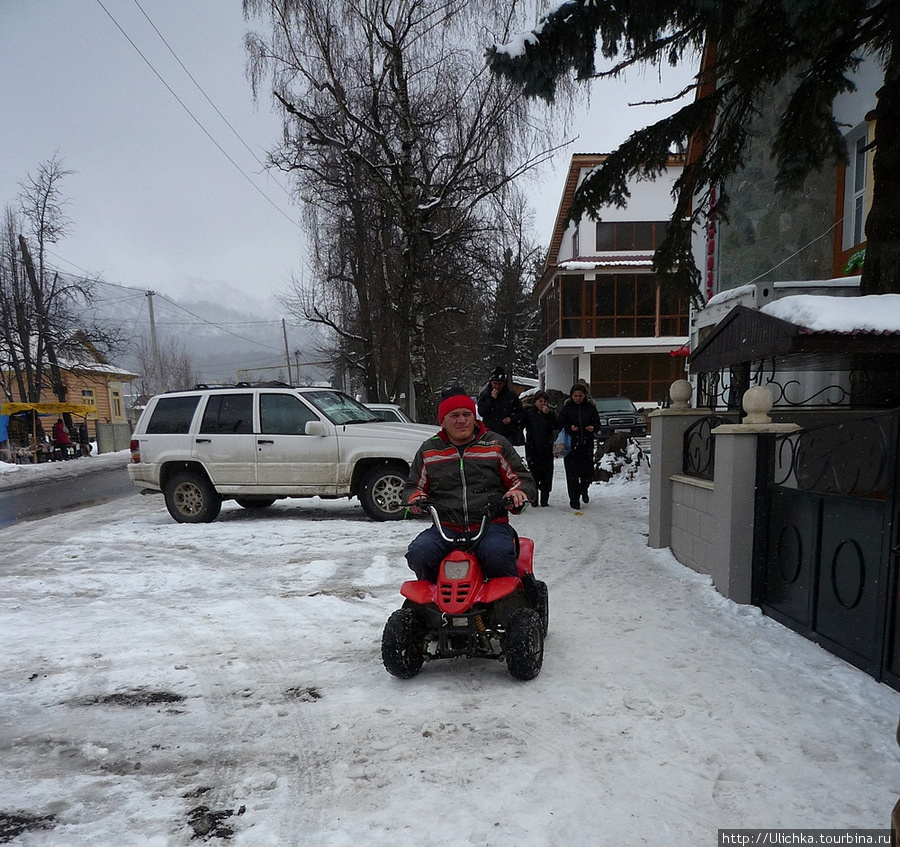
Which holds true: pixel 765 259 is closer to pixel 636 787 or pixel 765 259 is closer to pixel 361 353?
pixel 636 787

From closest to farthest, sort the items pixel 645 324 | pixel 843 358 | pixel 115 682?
pixel 115 682, pixel 843 358, pixel 645 324

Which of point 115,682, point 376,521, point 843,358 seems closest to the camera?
point 115,682

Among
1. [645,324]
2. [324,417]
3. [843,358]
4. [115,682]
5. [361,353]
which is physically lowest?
[115,682]

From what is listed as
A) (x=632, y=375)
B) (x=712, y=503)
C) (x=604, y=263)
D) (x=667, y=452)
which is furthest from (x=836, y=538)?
(x=632, y=375)

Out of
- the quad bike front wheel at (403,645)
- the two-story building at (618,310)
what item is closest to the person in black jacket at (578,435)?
the quad bike front wheel at (403,645)

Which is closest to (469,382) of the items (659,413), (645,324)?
(645,324)

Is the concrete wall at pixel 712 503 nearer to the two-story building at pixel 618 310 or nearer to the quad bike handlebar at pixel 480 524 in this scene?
the quad bike handlebar at pixel 480 524

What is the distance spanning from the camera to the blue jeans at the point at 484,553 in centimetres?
356

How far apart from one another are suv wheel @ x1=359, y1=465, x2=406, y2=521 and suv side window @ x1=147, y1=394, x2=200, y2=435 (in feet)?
9.78

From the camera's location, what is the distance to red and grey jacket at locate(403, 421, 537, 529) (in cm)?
385

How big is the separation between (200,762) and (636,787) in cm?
200

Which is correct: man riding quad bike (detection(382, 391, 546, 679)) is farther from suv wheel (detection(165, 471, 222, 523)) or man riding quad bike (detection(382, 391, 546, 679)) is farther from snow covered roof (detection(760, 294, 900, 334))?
suv wheel (detection(165, 471, 222, 523))

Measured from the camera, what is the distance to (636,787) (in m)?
2.52

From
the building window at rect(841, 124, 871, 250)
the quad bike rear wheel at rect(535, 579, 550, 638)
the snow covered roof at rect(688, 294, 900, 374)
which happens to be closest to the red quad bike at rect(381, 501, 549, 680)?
the quad bike rear wheel at rect(535, 579, 550, 638)
